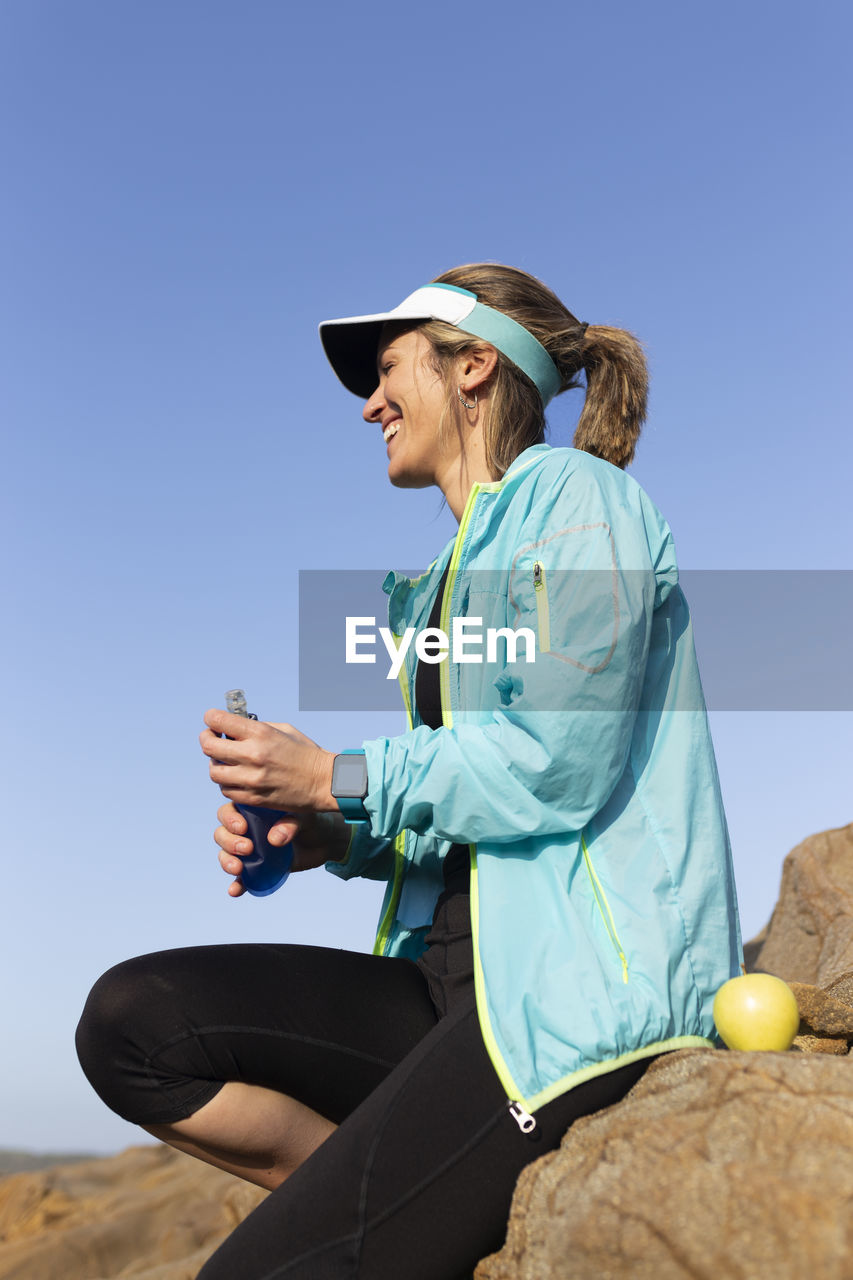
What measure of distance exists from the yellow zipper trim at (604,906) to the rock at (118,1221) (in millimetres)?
5222

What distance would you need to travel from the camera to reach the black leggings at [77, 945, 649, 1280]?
6.43 ft

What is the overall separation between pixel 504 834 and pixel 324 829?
80 centimetres

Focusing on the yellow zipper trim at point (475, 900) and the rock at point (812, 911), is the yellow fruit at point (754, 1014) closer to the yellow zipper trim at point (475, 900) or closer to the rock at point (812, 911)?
the yellow zipper trim at point (475, 900)

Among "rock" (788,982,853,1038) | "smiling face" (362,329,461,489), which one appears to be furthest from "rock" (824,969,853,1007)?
"smiling face" (362,329,461,489)

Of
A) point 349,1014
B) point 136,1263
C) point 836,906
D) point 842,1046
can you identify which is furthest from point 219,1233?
point 349,1014

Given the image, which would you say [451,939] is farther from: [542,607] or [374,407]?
[374,407]

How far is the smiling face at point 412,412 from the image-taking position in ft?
10.00

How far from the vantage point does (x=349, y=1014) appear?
7.83ft

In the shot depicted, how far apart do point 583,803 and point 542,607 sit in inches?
15.8

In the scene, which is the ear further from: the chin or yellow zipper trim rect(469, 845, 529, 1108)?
yellow zipper trim rect(469, 845, 529, 1108)

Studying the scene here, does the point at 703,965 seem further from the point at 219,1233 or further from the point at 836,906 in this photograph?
the point at 219,1233

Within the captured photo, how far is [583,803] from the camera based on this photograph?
7.08ft

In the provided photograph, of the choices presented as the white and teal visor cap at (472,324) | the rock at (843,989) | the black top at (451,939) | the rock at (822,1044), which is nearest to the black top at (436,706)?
the black top at (451,939)

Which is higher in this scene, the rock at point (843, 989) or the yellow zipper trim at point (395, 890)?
the yellow zipper trim at point (395, 890)
